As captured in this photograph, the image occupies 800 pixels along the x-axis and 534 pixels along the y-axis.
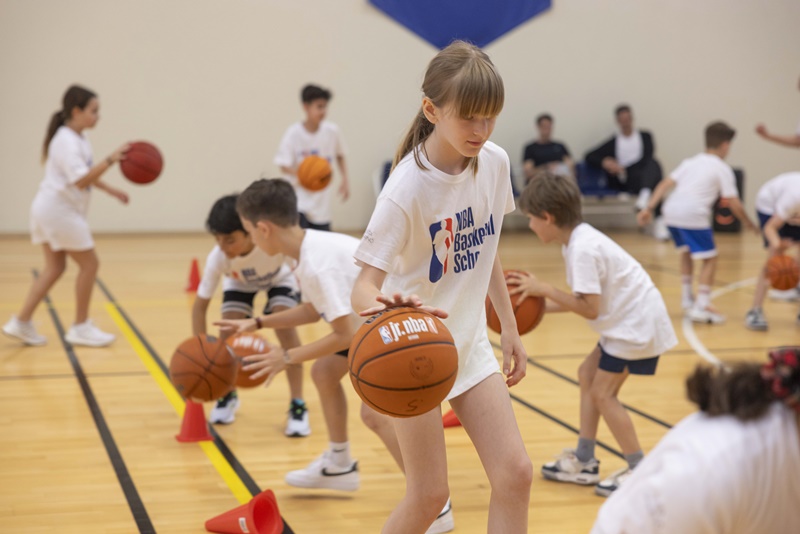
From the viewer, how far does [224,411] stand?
17.3 feet

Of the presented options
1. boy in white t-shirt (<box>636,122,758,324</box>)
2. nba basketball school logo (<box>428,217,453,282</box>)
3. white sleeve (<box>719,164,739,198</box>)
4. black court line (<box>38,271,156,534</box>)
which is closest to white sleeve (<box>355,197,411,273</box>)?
nba basketball school logo (<box>428,217,453,282</box>)

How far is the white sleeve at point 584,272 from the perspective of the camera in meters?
4.05

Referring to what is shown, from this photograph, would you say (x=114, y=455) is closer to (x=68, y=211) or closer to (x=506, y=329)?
(x=506, y=329)

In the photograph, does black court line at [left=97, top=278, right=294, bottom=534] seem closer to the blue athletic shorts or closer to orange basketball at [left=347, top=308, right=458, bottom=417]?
orange basketball at [left=347, top=308, right=458, bottom=417]

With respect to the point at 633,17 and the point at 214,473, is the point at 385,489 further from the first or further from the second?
the point at 633,17

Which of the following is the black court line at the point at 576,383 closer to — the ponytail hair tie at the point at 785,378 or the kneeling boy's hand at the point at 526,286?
the kneeling boy's hand at the point at 526,286

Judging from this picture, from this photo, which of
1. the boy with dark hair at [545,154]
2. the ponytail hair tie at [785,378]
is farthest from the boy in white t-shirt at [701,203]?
the ponytail hair tie at [785,378]

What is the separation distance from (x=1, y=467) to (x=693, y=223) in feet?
20.4

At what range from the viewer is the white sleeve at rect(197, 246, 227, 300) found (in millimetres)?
5125

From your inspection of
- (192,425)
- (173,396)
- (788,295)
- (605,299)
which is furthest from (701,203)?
(192,425)

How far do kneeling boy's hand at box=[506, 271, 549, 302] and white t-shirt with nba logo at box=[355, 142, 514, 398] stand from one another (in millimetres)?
1114

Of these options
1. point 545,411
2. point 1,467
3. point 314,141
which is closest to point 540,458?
point 545,411

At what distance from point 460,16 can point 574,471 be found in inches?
438

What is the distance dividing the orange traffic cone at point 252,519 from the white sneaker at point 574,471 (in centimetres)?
138
